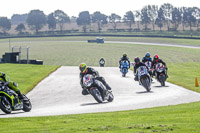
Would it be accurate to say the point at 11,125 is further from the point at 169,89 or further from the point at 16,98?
the point at 169,89

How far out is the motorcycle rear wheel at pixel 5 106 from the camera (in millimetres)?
14578

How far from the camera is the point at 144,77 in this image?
22984 mm

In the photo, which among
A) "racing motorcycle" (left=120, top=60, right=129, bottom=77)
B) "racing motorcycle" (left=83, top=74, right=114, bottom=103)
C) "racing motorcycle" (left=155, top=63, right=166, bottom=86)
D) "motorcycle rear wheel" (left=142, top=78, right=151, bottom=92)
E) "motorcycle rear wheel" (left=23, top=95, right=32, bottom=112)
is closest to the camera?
"motorcycle rear wheel" (left=23, top=95, right=32, bottom=112)

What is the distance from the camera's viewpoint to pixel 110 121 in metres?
11.8

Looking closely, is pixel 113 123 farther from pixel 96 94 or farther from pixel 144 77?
pixel 144 77

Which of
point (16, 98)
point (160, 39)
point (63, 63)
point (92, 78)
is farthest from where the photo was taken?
point (160, 39)

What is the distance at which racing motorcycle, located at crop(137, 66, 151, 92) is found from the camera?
22.8 meters

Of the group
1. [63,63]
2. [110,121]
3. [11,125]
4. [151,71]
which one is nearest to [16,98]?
[11,125]

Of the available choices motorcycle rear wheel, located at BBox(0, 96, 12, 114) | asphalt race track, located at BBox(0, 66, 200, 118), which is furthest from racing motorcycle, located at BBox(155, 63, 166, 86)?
motorcycle rear wheel, located at BBox(0, 96, 12, 114)

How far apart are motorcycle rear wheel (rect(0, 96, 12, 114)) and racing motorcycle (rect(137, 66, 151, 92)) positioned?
374 inches

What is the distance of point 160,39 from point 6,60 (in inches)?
2542

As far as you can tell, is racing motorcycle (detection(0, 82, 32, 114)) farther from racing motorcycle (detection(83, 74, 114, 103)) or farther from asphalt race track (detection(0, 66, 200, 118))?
racing motorcycle (detection(83, 74, 114, 103))

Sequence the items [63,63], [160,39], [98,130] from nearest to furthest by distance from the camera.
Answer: [98,130] → [63,63] → [160,39]

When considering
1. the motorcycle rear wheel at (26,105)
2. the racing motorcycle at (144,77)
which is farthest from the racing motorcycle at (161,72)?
the motorcycle rear wheel at (26,105)
